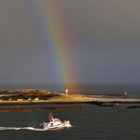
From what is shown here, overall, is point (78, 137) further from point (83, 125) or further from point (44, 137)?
point (83, 125)

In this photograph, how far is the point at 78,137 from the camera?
300 feet

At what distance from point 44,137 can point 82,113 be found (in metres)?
48.2

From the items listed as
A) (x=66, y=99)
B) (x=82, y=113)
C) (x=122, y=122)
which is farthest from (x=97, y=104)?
(x=122, y=122)

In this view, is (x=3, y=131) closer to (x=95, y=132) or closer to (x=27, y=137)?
(x=27, y=137)

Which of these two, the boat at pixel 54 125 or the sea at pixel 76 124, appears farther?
the boat at pixel 54 125

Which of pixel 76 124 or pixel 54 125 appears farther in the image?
pixel 76 124

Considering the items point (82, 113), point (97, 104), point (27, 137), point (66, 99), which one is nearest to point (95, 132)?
point (27, 137)

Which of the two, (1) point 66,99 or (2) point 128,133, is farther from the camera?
(1) point 66,99

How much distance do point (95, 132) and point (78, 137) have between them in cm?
753

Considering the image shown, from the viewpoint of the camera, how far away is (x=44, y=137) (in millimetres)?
92312

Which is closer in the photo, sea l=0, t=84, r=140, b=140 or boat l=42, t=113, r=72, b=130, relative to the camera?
sea l=0, t=84, r=140, b=140

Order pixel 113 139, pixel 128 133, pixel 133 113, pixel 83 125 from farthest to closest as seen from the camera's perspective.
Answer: pixel 133 113 → pixel 83 125 → pixel 128 133 → pixel 113 139

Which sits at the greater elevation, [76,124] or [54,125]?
[54,125]

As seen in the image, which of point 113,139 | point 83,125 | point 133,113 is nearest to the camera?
point 113,139
